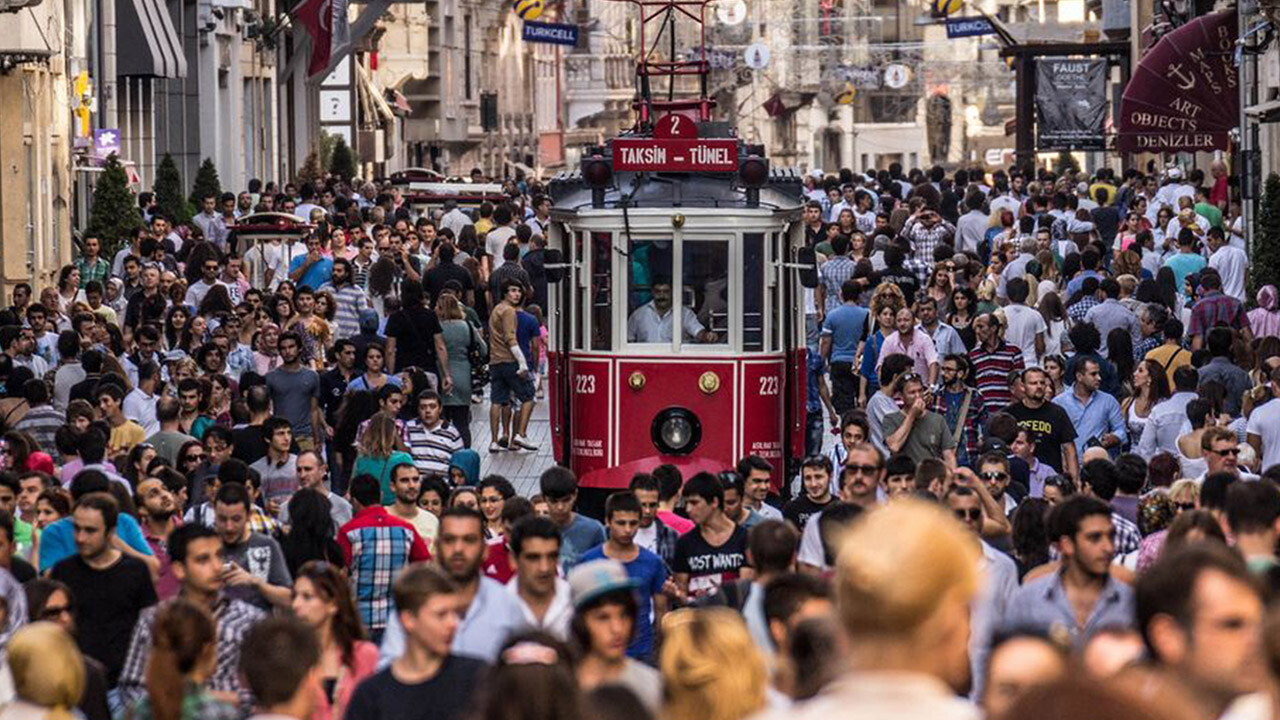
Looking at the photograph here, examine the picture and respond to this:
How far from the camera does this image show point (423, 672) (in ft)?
28.2

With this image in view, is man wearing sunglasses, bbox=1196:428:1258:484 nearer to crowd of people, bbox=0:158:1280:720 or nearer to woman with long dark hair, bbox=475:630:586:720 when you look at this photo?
crowd of people, bbox=0:158:1280:720

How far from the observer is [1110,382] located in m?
19.6

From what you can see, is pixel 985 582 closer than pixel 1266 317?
Yes

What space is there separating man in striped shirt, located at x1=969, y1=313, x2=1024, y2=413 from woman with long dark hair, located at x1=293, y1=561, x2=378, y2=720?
10410 mm

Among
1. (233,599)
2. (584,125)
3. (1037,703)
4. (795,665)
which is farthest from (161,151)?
(584,125)

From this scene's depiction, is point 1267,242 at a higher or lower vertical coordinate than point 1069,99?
lower

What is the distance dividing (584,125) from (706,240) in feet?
255

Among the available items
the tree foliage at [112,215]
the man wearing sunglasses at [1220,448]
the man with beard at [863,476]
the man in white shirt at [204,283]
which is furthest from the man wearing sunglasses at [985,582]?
the tree foliage at [112,215]

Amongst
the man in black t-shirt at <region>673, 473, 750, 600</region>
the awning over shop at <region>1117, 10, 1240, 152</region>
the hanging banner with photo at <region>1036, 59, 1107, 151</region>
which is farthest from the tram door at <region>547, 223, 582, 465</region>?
the hanging banner with photo at <region>1036, 59, 1107, 151</region>

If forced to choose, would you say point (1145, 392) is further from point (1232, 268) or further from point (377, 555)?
point (1232, 268)

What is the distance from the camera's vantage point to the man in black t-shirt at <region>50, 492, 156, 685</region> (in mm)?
11406

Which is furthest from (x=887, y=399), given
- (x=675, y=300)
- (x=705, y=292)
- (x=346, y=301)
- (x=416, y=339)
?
(x=346, y=301)

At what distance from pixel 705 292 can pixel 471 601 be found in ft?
28.9

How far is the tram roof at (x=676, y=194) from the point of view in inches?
739
